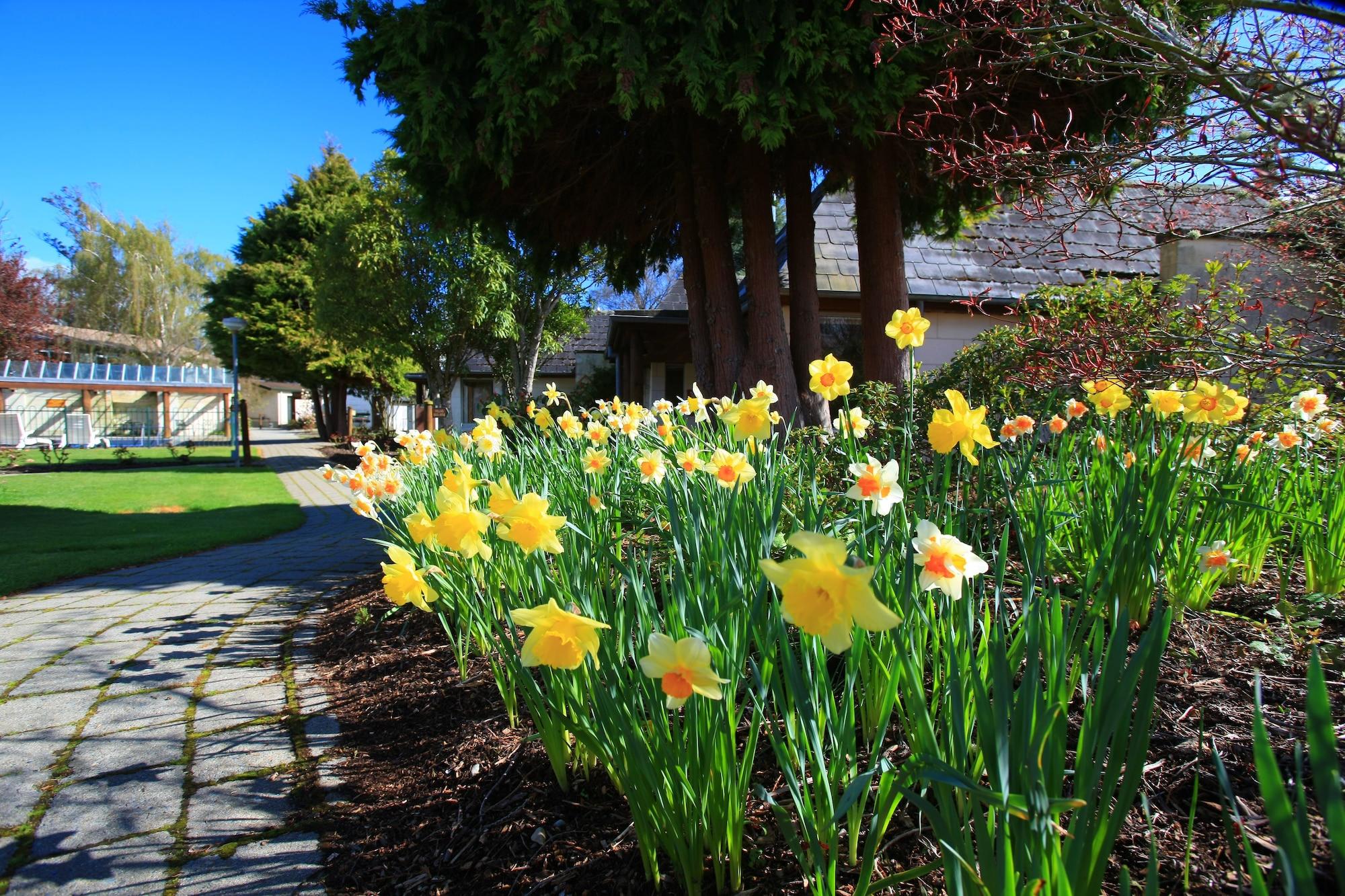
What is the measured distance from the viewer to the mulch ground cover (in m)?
1.34

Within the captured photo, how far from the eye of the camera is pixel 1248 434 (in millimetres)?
2801

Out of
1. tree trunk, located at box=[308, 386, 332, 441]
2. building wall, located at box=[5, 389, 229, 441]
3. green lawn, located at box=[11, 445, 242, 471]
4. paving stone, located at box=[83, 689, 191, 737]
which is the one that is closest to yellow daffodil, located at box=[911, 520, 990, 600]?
paving stone, located at box=[83, 689, 191, 737]

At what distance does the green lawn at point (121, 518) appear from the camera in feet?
18.6

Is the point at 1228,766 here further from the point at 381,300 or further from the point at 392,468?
the point at 381,300

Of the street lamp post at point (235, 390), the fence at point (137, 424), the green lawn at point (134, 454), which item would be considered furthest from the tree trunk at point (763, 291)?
the fence at point (137, 424)

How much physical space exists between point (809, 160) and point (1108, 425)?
4.79 meters

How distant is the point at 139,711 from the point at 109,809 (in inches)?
30.7

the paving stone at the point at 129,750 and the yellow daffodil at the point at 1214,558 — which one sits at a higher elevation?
the yellow daffodil at the point at 1214,558

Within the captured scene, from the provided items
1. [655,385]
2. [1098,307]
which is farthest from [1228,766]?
[655,385]

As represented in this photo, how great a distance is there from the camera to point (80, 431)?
25.7 metres

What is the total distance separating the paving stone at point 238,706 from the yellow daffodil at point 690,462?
65.4 inches

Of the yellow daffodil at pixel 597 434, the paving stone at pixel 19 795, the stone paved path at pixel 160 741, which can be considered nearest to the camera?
the stone paved path at pixel 160 741

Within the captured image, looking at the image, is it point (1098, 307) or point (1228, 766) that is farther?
point (1098, 307)

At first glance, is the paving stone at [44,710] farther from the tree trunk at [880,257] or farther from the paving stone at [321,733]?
the tree trunk at [880,257]
